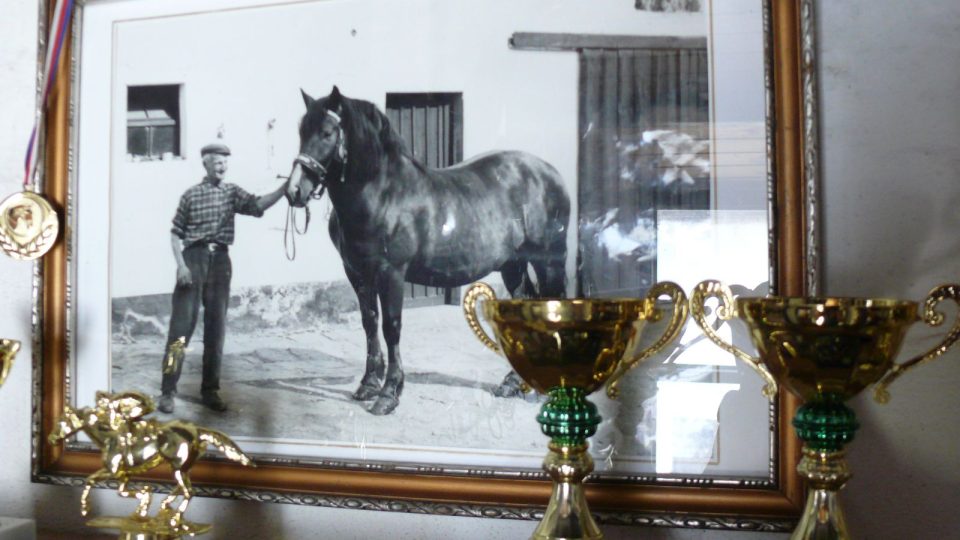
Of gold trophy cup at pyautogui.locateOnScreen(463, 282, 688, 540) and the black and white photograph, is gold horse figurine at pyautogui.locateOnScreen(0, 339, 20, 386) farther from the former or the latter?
gold trophy cup at pyautogui.locateOnScreen(463, 282, 688, 540)

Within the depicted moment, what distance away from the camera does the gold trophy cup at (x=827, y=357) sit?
0.66 metres

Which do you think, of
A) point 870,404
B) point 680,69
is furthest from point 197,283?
point 870,404

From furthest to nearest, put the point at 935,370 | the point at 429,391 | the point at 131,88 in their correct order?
the point at 131,88 → the point at 429,391 → the point at 935,370

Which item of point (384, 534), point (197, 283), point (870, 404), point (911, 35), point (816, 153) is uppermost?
point (911, 35)

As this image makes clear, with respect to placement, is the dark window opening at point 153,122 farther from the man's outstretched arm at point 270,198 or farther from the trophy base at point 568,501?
the trophy base at point 568,501

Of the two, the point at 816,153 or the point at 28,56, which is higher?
the point at 28,56

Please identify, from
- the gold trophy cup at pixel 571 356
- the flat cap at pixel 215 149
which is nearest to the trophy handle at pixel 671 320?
the gold trophy cup at pixel 571 356

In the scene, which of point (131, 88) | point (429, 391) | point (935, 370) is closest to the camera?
point (935, 370)

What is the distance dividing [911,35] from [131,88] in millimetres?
824

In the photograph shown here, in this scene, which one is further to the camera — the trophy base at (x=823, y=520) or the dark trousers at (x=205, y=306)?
the dark trousers at (x=205, y=306)

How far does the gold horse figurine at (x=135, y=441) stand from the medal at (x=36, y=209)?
293 mm

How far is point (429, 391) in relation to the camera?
3.00 ft

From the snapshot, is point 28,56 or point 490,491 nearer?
→ point 490,491

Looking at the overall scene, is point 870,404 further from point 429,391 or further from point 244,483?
point 244,483
